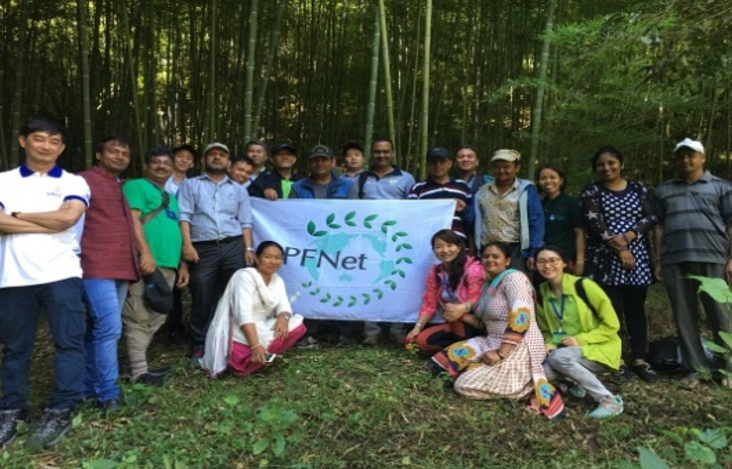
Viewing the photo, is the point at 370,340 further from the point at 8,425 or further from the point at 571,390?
the point at 8,425

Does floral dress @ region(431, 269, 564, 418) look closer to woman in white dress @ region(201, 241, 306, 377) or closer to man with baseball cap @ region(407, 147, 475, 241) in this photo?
man with baseball cap @ region(407, 147, 475, 241)

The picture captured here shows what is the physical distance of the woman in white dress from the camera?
353cm

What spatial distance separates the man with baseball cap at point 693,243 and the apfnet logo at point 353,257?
5.48 feet

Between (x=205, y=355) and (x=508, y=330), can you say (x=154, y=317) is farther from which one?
(x=508, y=330)

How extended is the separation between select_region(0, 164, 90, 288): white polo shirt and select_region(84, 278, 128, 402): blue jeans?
23 centimetres

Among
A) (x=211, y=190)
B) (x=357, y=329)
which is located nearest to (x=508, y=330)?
(x=357, y=329)

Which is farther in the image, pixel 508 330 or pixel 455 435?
pixel 508 330

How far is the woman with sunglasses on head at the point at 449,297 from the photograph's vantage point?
3738mm

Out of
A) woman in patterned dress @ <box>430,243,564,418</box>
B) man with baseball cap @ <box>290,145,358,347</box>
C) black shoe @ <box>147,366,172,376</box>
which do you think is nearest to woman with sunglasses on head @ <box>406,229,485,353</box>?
woman in patterned dress @ <box>430,243,564,418</box>

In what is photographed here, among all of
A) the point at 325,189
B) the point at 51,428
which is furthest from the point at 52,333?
the point at 325,189

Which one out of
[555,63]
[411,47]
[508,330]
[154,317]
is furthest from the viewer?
[411,47]

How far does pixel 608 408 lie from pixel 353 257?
6.35 ft

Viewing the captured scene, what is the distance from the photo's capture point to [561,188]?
13.3 ft

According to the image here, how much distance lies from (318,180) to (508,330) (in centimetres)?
179
